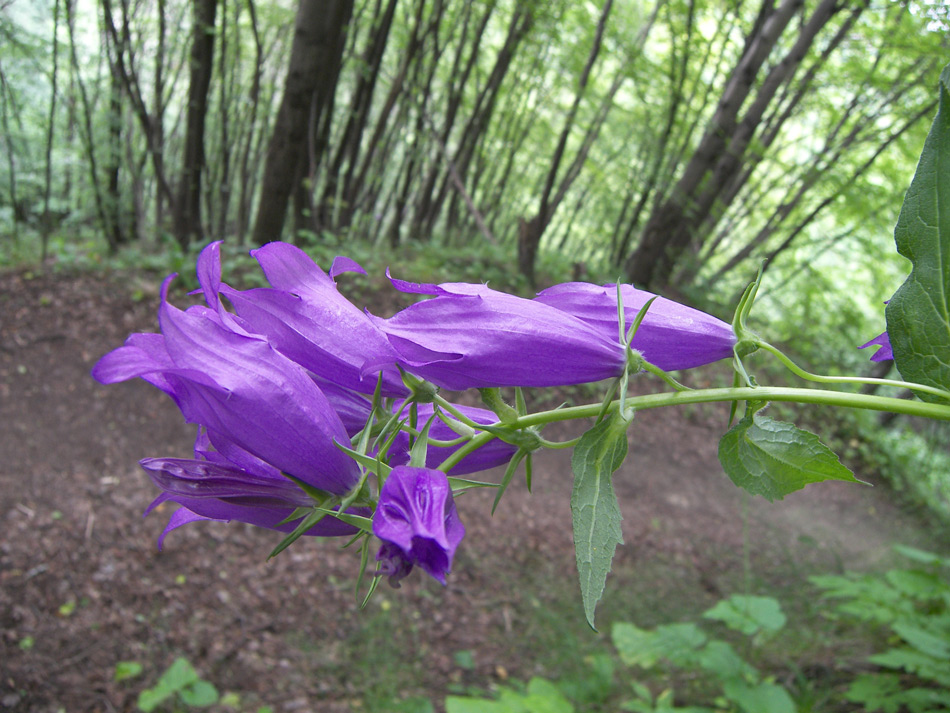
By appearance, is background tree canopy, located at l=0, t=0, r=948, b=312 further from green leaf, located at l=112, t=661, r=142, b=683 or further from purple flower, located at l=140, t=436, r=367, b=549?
purple flower, located at l=140, t=436, r=367, b=549

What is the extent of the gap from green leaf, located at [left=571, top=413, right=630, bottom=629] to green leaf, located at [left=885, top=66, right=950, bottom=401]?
1.13ft

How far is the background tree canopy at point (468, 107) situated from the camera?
7.22 metres

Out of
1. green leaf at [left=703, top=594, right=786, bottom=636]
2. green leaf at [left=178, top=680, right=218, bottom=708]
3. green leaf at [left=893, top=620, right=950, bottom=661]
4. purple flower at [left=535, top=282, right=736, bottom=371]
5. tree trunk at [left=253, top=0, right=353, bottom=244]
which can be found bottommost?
green leaf at [left=178, top=680, right=218, bottom=708]

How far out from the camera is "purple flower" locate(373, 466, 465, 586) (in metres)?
0.60

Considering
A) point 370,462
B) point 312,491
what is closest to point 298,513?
point 312,491

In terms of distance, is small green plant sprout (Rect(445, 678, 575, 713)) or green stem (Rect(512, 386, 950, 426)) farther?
small green plant sprout (Rect(445, 678, 575, 713))

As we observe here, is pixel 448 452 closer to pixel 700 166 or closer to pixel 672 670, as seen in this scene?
pixel 672 670

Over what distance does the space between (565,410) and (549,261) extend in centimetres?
971

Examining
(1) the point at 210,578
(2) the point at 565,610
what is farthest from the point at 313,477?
(2) the point at 565,610

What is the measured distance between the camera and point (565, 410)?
0.73 m

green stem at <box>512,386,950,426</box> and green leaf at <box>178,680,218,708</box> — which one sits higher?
green stem at <box>512,386,950,426</box>

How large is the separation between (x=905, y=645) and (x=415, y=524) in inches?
187

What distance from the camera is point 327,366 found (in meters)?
0.80

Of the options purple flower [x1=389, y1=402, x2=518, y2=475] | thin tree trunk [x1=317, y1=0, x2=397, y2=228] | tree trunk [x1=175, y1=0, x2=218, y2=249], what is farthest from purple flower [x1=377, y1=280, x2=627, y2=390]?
thin tree trunk [x1=317, y1=0, x2=397, y2=228]
